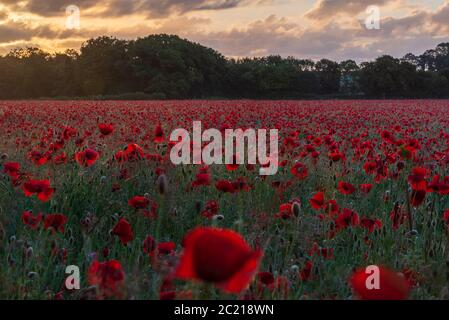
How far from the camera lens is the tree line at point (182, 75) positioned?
43406 millimetres

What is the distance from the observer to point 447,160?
460cm

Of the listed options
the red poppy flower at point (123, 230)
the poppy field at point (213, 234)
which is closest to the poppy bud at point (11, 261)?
the poppy field at point (213, 234)

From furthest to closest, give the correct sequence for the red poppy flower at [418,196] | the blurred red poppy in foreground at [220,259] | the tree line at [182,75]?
the tree line at [182,75], the red poppy flower at [418,196], the blurred red poppy in foreground at [220,259]

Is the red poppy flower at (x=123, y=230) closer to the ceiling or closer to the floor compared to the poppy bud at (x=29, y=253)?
closer to the ceiling

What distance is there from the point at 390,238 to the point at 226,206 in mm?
1016

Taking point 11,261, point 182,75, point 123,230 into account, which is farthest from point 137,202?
point 182,75

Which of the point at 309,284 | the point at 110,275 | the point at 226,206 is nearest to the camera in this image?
the point at 110,275

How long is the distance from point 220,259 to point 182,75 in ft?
140

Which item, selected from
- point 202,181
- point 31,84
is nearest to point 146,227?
point 202,181

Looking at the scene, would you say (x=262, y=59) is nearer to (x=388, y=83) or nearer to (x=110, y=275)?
(x=388, y=83)

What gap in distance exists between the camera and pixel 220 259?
3.37 feet

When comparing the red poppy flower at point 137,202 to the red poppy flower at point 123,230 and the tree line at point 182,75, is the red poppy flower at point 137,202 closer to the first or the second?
the red poppy flower at point 123,230

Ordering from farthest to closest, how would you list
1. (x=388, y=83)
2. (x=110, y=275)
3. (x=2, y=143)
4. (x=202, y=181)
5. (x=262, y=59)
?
(x=262, y=59) < (x=388, y=83) < (x=2, y=143) < (x=202, y=181) < (x=110, y=275)

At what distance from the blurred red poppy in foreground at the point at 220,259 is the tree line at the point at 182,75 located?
128 feet
